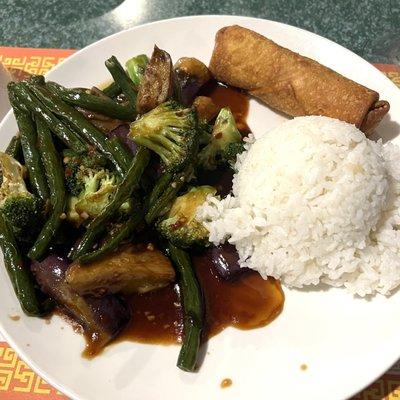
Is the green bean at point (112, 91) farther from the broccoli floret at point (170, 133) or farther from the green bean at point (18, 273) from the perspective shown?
the green bean at point (18, 273)

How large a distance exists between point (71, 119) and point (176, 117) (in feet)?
2.45

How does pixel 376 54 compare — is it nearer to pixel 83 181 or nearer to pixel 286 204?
pixel 286 204

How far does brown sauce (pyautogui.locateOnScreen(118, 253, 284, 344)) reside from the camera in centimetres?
308

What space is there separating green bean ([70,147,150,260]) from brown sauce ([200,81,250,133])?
0.99 metres

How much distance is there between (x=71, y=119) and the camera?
11.3 feet

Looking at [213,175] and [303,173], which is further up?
[303,173]

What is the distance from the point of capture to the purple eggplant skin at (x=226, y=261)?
10.5 ft

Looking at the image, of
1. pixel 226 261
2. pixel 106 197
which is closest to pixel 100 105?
pixel 106 197

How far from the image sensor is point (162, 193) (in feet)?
10.7

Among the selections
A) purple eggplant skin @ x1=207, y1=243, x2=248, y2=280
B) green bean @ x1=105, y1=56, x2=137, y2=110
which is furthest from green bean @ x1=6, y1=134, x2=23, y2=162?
purple eggplant skin @ x1=207, y1=243, x2=248, y2=280

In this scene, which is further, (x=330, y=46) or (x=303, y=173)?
(x=330, y=46)

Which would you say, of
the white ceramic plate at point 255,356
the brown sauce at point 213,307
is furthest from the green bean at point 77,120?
the white ceramic plate at point 255,356

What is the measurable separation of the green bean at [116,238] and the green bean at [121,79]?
924 millimetres

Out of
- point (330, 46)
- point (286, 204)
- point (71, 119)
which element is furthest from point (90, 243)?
point (330, 46)
